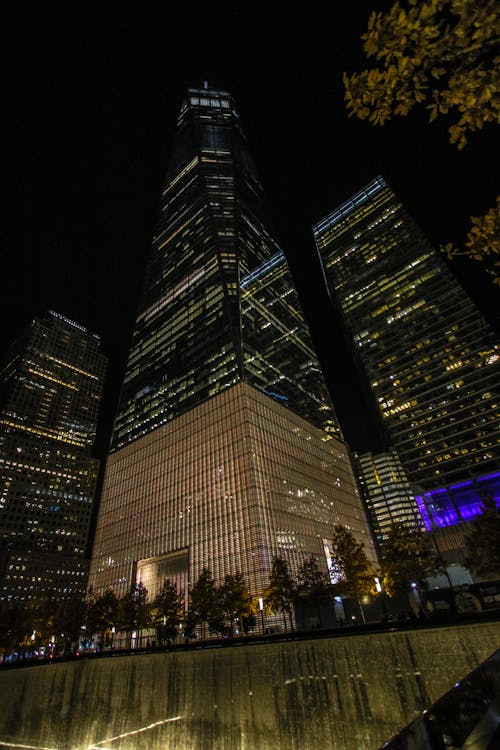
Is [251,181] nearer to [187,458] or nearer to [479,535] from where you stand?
[187,458]

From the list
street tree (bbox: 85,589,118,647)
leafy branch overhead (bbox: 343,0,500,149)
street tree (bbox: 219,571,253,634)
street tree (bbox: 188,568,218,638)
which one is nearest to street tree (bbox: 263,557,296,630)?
street tree (bbox: 219,571,253,634)

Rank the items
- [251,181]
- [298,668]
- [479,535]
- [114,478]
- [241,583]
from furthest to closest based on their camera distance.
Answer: [251,181] < [114,478] < [241,583] < [479,535] < [298,668]

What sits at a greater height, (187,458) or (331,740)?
(187,458)

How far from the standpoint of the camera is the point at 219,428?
71.8 metres

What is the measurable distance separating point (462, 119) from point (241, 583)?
181ft

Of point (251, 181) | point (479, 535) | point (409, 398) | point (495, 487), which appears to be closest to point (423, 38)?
point (479, 535)

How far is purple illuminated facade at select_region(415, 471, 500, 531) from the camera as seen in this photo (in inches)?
3585

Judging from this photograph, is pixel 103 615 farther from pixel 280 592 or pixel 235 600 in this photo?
pixel 280 592

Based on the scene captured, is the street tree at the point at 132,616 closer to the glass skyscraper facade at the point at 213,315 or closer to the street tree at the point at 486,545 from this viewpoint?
the glass skyscraper facade at the point at 213,315

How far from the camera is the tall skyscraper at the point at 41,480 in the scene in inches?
5571

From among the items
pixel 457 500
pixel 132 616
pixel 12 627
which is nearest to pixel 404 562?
pixel 132 616

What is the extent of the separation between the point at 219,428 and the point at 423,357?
7215cm

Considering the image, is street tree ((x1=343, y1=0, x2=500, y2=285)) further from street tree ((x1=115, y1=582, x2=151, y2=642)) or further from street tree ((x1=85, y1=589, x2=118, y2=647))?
street tree ((x1=85, y1=589, x2=118, y2=647))

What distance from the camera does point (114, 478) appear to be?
8931 cm
